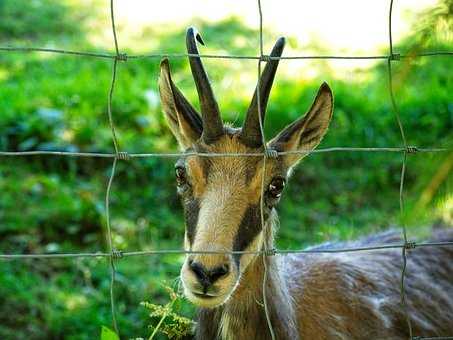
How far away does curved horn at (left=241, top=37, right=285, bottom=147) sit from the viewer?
4355 mm

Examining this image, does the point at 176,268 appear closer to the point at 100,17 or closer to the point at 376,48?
the point at 376,48

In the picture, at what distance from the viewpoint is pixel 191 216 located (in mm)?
4316

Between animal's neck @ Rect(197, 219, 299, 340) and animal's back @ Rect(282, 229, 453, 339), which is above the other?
animal's neck @ Rect(197, 219, 299, 340)

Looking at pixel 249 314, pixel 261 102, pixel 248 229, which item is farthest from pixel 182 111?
pixel 249 314

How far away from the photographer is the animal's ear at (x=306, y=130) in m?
4.68

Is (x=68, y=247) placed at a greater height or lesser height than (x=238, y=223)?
lesser

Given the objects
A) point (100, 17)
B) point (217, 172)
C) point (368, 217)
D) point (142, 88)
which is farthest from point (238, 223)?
point (100, 17)

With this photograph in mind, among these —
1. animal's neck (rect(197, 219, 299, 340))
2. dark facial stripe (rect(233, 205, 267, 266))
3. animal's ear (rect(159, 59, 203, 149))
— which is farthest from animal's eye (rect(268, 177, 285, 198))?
animal's ear (rect(159, 59, 203, 149))

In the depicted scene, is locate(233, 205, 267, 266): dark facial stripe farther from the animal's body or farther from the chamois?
the animal's body

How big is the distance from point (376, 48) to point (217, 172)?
7.43 m

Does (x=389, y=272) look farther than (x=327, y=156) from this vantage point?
No

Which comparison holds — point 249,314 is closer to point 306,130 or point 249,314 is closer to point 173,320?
point 173,320

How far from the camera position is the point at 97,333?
6.08 m

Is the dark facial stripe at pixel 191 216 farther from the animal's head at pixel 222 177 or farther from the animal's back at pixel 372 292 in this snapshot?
the animal's back at pixel 372 292
